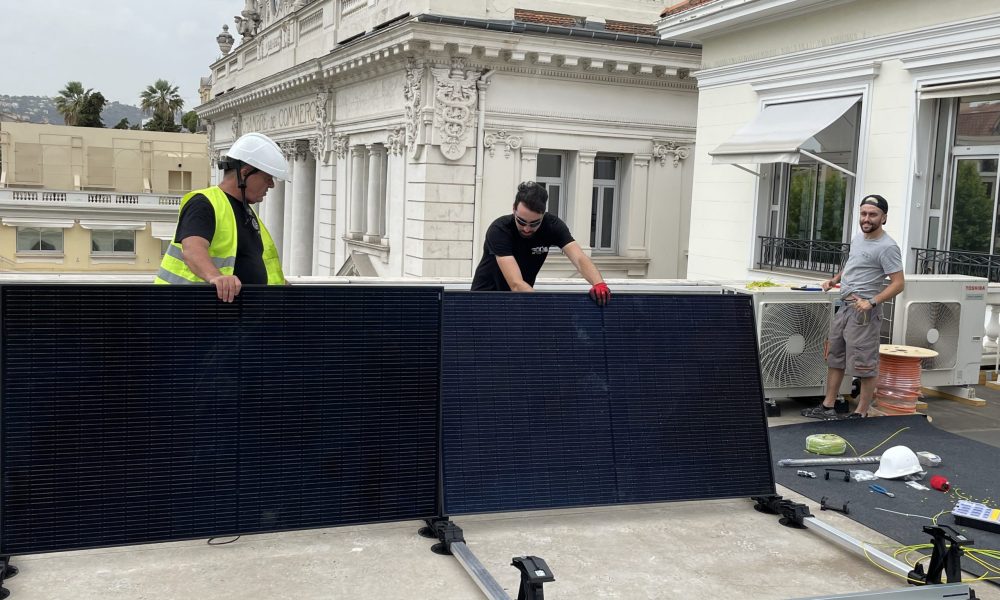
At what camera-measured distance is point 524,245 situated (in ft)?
19.9

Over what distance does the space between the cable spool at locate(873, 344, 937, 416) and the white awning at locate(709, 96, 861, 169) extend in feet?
19.8

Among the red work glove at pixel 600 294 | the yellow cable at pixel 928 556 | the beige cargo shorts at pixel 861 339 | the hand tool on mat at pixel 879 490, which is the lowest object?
the yellow cable at pixel 928 556

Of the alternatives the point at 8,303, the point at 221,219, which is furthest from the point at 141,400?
the point at 221,219

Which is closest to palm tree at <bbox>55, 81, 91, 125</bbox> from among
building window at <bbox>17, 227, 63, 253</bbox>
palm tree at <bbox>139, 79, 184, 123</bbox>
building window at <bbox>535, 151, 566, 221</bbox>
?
palm tree at <bbox>139, 79, 184, 123</bbox>

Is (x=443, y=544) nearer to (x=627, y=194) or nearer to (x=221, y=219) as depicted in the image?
(x=221, y=219)

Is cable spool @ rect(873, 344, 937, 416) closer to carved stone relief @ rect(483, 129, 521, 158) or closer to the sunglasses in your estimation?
the sunglasses

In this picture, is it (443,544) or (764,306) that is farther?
(764,306)

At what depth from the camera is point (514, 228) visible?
6035 millimetres

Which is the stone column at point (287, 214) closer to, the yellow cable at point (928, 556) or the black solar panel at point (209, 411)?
the black solar panel at point (209, 411)

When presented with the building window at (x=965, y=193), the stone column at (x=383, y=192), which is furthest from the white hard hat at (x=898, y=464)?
the stone column at (x=383, y=192)

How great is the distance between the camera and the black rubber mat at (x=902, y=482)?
5453 mm

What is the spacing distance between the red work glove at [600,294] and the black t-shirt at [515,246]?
0.82 metres

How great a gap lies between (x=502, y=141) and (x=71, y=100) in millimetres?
95101

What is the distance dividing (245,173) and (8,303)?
1403 mm
